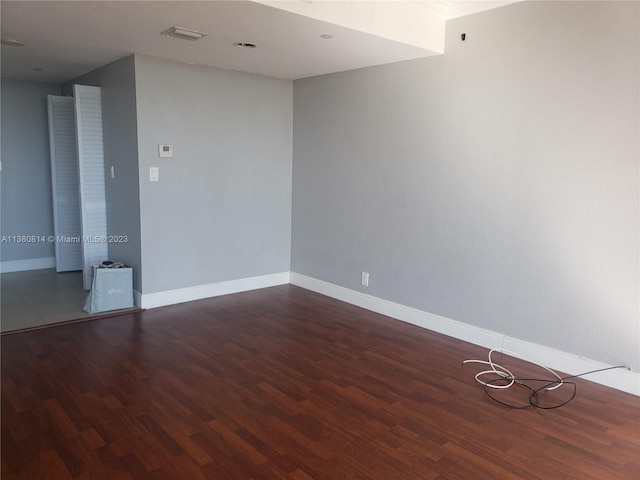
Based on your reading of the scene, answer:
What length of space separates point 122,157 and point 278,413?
2930 millimetres

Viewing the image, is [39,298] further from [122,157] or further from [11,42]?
[11,42]

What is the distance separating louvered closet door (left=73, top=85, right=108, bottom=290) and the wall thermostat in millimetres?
858

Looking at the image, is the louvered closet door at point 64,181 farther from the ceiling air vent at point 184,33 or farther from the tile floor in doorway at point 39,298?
the ceiling air vent at point 184,33

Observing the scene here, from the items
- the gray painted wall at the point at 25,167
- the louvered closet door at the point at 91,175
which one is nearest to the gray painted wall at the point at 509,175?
the louvered closet door at the point at 91,175

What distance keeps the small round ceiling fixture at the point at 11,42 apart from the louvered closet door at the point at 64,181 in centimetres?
148

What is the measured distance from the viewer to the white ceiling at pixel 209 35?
9.06ft

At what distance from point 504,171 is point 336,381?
1.88m

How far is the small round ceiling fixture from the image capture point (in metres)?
3.58

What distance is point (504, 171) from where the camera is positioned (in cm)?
336

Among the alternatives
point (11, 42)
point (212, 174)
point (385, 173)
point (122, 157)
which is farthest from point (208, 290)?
point (11, 42)

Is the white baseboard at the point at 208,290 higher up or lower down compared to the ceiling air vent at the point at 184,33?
lower down

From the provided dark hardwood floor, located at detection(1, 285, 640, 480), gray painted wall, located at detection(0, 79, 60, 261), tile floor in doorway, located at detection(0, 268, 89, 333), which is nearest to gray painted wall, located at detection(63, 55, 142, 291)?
tile floor in doorway, located at detection(0, 268, 89, 333)

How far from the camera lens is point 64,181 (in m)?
5.41

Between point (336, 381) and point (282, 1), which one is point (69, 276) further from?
point (282, 1)
